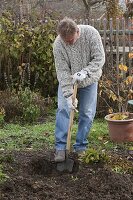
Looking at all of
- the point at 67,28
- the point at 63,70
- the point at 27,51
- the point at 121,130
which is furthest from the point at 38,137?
the point at 27,51

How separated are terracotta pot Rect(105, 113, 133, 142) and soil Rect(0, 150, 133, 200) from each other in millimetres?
974

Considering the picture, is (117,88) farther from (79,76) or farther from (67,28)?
(67,28)

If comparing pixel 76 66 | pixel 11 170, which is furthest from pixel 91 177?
pixel 76 66

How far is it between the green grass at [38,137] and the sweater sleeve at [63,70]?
123 cm

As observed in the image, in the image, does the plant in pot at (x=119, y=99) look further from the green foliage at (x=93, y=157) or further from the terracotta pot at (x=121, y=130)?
the green foliage at (x=93, y=157)

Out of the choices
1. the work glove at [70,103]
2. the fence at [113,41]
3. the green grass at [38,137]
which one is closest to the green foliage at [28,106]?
the green grass at [38,137]

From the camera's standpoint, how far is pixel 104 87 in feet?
26.9

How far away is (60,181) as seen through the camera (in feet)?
16.9

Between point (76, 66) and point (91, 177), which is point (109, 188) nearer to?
point (91, 177)

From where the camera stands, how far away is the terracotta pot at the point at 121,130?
22.6 feet

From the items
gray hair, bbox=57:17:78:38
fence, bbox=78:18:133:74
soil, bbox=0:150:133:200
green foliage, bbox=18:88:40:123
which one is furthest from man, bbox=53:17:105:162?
fence, bbox=78:18:133:74

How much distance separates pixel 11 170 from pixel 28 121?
3028 mm

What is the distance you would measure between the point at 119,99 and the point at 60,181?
112 inches

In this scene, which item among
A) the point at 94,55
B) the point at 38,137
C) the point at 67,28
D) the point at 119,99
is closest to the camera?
the point at 67,28
